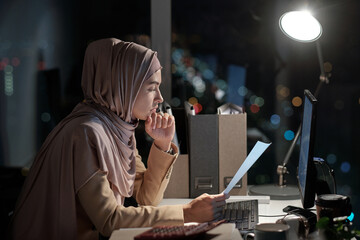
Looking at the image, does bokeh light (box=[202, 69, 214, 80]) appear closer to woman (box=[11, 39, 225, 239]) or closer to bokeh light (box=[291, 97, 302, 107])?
bokeh light (box=[291, 97, 302, 107])

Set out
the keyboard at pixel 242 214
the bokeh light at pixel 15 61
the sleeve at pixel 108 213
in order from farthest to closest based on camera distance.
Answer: the bokeh light at pixel 15 61 < the keyboard at pixel 242 214 < the sleeve at pixel 108 213

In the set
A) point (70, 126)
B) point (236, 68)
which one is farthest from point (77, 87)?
point (70, 126)

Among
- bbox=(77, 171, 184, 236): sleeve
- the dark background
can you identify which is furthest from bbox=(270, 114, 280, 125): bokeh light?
bbox=(77, 171, 184, 236): sleeve

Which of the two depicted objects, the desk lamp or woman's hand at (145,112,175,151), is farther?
the desk lamp

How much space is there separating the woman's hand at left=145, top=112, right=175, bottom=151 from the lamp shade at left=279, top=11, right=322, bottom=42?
663 millimetres

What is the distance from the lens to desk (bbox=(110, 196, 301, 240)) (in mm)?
1076

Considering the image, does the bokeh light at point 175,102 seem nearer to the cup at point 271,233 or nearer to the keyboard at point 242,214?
the keyboard at point 242,214

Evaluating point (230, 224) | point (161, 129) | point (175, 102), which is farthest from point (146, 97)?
point (175, 102)

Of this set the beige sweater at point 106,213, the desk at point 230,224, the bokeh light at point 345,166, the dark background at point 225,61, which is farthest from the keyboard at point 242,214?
the bokeh light at point 345,166

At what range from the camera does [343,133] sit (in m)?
2.66

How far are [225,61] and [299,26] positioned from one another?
60cm

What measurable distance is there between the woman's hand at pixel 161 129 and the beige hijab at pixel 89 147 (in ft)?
0.57

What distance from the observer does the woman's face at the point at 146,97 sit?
163cm

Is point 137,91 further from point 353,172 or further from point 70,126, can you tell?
point 353,172
